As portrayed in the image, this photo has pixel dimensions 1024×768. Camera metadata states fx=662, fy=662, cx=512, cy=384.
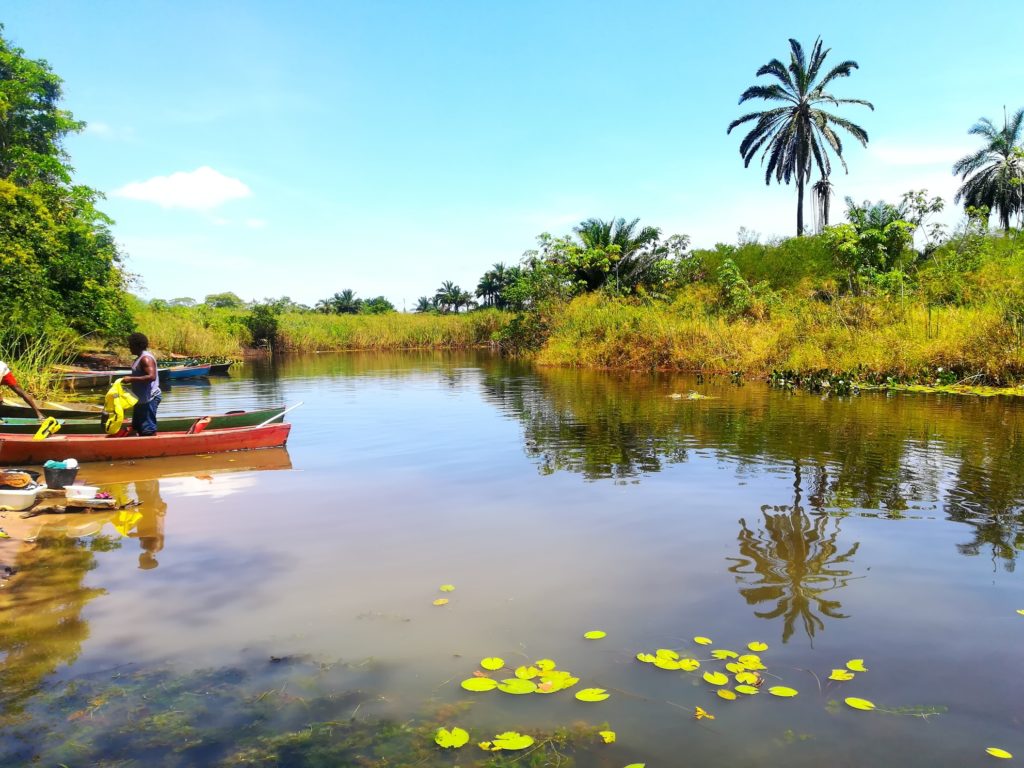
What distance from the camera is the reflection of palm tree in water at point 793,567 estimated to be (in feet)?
14.7

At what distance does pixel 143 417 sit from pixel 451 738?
29.2ft

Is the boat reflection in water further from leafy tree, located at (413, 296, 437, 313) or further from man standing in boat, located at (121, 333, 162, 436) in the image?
leafy tree, located at (413, 296, 437, 313)

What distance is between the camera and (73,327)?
26047mm

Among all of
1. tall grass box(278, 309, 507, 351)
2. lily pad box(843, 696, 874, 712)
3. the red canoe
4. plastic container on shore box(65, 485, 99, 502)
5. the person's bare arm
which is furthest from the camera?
tall grass box(278, 309, 507, 351)

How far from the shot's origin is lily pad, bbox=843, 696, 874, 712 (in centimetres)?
335

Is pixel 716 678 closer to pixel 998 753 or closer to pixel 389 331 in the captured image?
pixel 998 753

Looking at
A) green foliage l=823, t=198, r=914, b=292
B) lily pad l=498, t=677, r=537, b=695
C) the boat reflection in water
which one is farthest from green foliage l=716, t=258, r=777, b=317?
lily pad l=498, t=677, r=537, b=695

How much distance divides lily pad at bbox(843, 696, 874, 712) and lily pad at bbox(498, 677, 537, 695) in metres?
1.62

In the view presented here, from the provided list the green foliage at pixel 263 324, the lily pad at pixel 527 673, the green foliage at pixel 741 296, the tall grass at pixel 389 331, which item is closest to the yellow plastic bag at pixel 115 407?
the lily pad at pixel 527 673

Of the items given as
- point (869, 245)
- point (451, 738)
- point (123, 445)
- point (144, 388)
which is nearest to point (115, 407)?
point (144, 388)

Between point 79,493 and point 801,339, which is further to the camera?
point 801,339

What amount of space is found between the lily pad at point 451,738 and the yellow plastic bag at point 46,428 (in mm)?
9105

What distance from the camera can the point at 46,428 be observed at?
382 inches

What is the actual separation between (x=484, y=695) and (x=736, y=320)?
22.6 metres
